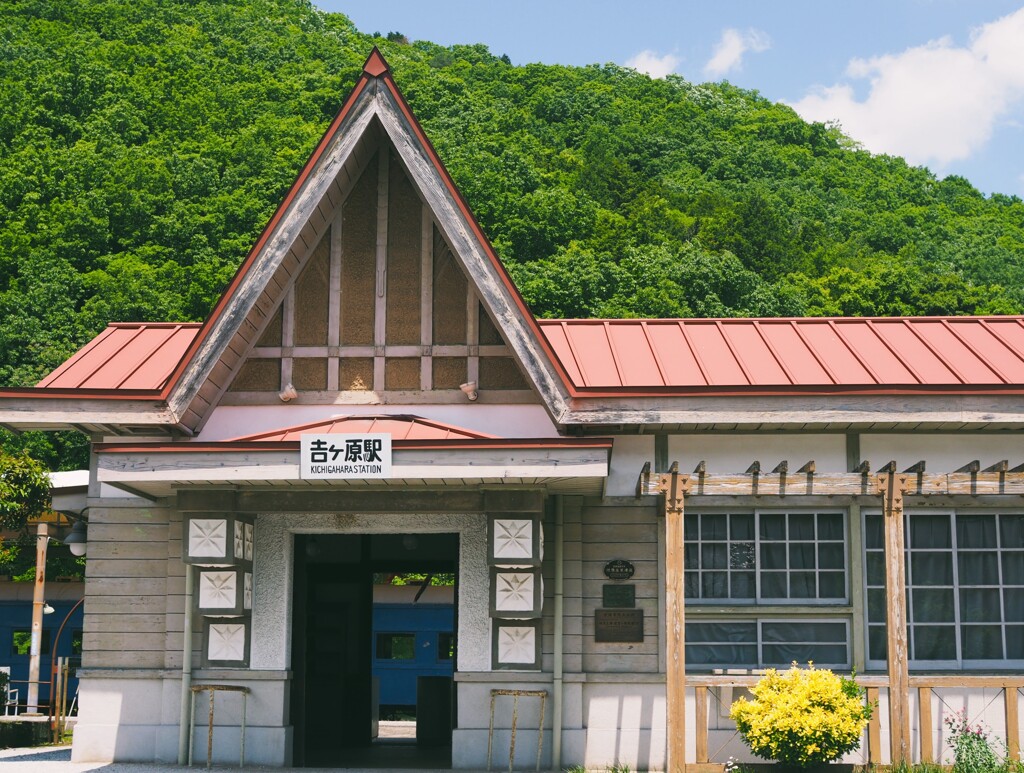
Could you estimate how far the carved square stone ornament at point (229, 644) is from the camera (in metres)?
12.8

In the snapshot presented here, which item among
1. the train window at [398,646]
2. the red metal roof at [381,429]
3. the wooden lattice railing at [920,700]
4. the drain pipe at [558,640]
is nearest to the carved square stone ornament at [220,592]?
the red metal roof at [381,429]

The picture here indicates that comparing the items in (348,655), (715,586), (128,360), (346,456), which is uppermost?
(128,360)

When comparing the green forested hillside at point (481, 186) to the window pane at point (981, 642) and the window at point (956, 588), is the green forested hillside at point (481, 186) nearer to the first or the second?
the window at point (956, 588)

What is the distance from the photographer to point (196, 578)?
1293 cm

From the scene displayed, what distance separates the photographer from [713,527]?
Result: 1305cm

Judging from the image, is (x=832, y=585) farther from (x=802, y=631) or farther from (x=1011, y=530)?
(x=1011, y=530)

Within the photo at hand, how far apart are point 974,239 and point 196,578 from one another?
169 feet

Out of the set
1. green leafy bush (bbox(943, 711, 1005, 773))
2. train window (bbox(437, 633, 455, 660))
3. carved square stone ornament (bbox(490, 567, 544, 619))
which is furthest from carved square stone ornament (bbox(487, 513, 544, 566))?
train window (bbox(437, 633, 455, 660))

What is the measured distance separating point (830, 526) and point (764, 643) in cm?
146

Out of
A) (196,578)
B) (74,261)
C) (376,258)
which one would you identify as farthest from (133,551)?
(74,261)

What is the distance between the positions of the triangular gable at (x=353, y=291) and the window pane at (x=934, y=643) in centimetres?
466

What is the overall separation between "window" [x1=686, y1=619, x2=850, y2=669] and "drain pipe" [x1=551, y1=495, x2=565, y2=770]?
1405 millimetres

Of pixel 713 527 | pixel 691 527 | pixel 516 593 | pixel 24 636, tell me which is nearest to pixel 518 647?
pixel 516 593

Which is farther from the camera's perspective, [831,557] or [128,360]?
[128,360]
